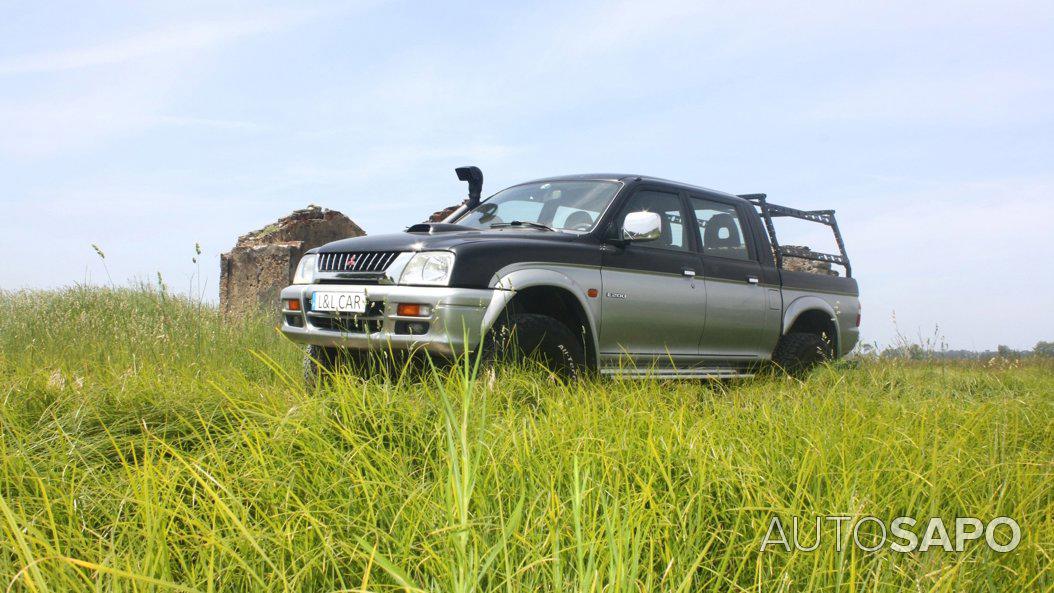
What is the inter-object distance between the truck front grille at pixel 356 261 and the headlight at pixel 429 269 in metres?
0.19

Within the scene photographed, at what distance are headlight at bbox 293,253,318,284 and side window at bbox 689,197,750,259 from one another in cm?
295

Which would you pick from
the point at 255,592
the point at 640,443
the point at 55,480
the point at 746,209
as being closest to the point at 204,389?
the point at 55,480

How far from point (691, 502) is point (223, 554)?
1365 mm

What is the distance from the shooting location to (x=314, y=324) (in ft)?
16.5

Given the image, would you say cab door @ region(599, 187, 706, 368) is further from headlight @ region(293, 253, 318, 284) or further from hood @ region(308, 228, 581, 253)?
headlight @ region(293, 253, 318, 284)

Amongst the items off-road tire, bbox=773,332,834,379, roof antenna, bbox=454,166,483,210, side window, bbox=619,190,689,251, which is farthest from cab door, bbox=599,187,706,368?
roof antenna, bbox=454,166,483,210

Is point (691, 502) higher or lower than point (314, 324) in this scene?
lower

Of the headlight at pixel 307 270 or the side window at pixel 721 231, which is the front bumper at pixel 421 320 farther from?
the side window at pixel 721 231

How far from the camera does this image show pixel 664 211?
6.00 metres

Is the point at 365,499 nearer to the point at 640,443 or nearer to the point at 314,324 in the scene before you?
the point at 640,443

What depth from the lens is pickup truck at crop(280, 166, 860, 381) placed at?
4426mm

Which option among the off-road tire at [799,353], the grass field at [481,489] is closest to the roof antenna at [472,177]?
the off-road tire at [799,353]

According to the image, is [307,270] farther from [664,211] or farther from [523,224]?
[664,211]

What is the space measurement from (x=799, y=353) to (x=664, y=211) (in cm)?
207
